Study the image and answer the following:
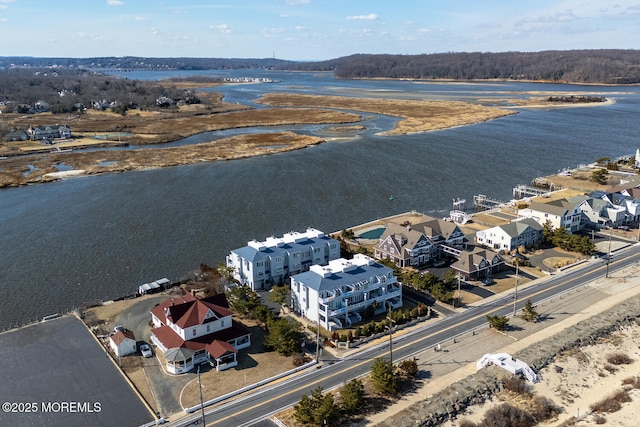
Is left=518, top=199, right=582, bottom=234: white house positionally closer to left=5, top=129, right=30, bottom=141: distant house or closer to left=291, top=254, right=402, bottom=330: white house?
left=291, top=254, right=402, bottom=330: white house

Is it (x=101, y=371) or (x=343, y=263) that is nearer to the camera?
(x=101, y=371)

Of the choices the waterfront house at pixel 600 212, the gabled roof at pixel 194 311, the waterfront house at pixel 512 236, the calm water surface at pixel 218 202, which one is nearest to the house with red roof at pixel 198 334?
the gabled roof at pixel 194 311

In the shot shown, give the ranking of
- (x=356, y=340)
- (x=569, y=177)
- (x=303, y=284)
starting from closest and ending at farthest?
(x=356, y=340), (x=303, y=284), (x=569, y=177)

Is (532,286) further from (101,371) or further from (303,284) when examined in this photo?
(101,371)

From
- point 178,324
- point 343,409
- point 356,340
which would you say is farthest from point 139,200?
point 343,409

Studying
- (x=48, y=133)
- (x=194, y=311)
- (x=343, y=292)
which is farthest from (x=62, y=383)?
(x=48, y=133)

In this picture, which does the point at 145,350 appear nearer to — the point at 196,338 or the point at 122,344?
the point at 122,344

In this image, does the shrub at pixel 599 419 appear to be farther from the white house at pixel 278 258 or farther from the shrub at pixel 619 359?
the white house at pixel 278 258
